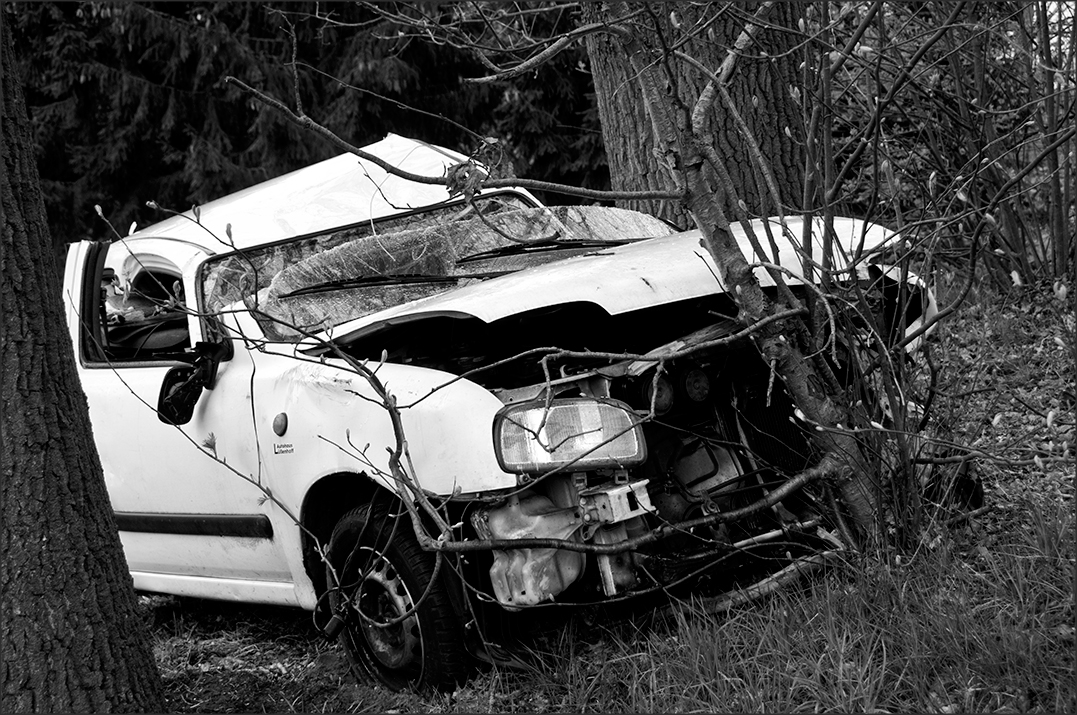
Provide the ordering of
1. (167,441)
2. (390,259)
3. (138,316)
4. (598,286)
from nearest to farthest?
1. (598,286)
2. (167,441)
3. (390,259)
4. (138,316)

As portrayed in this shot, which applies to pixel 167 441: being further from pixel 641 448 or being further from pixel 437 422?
pixel 641 448

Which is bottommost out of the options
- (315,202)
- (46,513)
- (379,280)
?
(46,513)

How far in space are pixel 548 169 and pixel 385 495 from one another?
7.55m

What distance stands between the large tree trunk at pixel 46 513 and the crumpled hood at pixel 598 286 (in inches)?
34.2

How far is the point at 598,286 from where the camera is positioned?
3.33 meters

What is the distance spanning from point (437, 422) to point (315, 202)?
1.97 metres

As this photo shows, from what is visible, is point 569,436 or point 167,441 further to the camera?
point 167,441

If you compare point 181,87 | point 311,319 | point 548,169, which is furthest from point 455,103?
point 311,319

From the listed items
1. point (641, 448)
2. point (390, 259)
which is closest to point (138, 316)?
point (390, 259)

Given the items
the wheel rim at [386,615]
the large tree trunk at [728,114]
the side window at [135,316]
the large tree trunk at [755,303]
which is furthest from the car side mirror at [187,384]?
the large tree trunk at [728,114]

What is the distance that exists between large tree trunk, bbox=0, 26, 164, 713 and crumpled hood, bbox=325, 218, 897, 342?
0.87 meters

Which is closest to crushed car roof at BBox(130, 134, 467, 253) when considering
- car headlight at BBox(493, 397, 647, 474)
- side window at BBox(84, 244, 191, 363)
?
side window at BBox(84, 244, 191, 363)

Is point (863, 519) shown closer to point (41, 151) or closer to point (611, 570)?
point (611, 570)

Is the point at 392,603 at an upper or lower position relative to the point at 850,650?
upper
